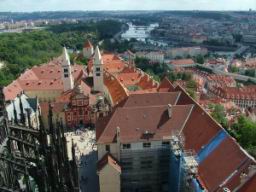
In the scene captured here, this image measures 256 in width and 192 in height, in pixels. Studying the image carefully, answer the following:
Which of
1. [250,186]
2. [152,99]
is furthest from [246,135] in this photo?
[250,186]

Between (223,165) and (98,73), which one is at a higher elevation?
(223,165)

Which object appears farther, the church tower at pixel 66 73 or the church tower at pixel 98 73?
the church tower at pixel 66 73

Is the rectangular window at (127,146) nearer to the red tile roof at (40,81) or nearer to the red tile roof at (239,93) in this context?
the red tile roof at (40,81)

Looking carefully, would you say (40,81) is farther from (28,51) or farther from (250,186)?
(250,186)

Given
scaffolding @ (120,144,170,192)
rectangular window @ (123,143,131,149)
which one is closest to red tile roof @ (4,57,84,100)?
rectangular window @ (123,143,131,149)

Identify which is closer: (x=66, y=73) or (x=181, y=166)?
(x=181, y=166)

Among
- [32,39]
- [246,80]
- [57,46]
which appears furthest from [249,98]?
[32,39]

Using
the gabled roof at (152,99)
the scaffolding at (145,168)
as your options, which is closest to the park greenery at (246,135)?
the gabled roof at (152,99)
